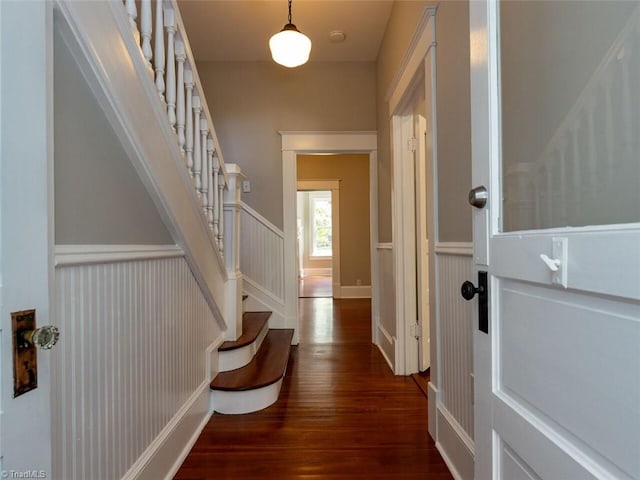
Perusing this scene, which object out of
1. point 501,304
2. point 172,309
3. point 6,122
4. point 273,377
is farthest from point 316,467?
point 6,122

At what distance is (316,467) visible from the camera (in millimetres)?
1565

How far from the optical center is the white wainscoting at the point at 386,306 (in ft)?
9.05

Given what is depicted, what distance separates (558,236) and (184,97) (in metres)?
1.78

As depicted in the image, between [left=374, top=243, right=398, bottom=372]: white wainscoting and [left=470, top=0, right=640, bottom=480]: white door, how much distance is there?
1885 mm

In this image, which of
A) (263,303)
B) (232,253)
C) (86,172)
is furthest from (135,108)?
(263,303)

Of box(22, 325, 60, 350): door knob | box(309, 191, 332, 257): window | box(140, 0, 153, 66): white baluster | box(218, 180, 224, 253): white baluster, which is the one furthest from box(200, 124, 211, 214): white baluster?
box(309, 191, 332, 257): window

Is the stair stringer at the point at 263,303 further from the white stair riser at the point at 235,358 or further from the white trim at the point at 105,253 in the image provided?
the white trim at the point at 105,253

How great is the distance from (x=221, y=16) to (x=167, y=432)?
3056 millimetres

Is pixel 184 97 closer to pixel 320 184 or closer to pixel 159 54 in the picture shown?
pixel 159 54

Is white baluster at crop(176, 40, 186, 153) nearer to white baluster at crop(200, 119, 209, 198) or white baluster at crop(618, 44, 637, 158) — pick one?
white baluster at crop(200, 119, 209, 198)

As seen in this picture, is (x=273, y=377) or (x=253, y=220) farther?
(x=253, y=220)

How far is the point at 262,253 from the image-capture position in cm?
343

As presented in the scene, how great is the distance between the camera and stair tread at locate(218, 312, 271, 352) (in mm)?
2233

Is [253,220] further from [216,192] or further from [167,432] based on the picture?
[167,432]
